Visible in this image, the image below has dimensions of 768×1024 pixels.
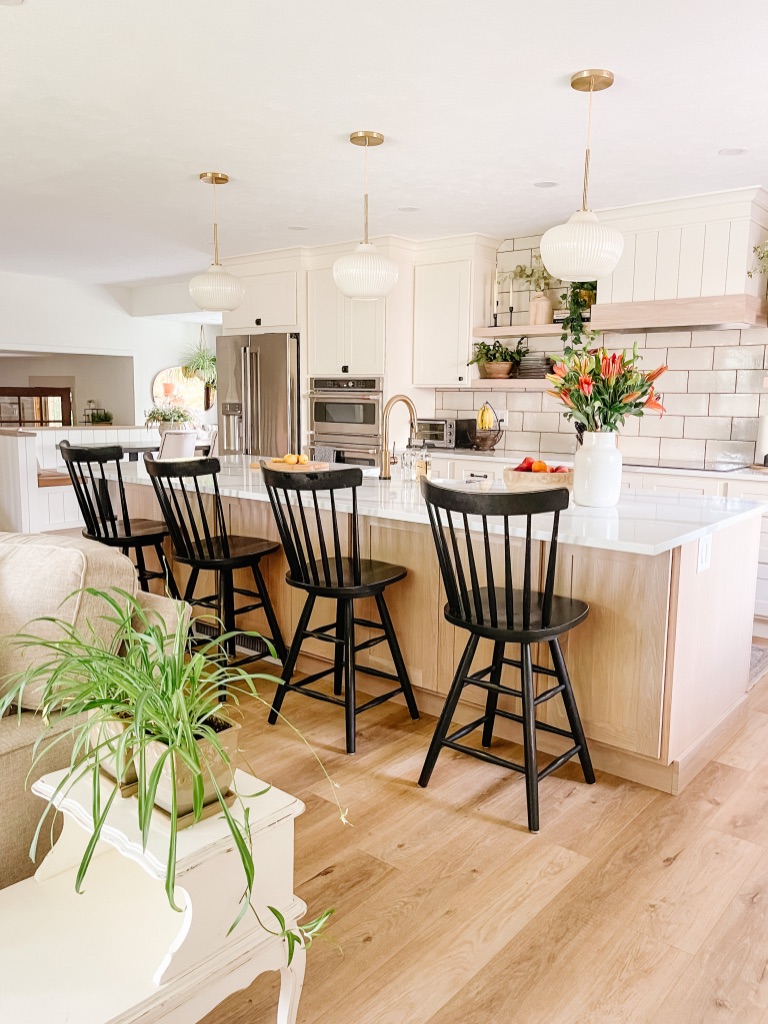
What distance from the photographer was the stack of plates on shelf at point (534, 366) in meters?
5.65

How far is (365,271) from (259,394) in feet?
10.8

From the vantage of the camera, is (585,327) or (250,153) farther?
(585,327)

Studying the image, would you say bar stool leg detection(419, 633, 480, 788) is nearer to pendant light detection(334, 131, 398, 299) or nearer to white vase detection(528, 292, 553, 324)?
pendant light detection(334, 131, 398, 299)

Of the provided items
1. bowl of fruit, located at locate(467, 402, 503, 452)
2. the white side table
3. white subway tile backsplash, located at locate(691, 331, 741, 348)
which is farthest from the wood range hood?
the white side table

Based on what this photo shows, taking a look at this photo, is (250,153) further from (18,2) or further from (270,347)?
(270,347)

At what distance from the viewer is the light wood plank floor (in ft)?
5.49

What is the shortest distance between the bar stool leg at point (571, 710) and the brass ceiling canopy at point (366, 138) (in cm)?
245

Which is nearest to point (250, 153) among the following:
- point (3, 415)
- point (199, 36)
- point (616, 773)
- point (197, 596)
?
point (199, 36)

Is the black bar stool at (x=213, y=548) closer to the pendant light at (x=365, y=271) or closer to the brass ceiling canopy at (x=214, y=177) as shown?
the pendant light at (x=365, y=271)

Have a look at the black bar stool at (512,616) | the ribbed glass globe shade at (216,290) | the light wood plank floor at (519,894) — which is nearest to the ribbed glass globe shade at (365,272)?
the ribbed glass globe shade at (216,290)

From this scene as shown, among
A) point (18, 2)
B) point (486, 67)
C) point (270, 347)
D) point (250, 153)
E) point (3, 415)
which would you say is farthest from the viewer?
point (3, 415)

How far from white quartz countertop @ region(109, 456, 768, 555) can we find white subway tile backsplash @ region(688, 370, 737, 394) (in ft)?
6.34

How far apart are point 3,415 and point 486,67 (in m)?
9.92

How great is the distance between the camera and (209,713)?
1.27 meters
